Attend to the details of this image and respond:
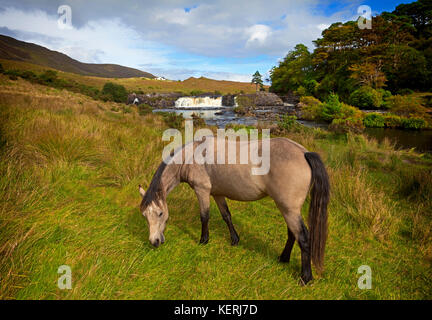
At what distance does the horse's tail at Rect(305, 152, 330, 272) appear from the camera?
8.12 feet

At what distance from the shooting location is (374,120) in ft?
65.6

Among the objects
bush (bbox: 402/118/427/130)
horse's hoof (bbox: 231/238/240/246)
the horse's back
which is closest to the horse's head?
the horse's back

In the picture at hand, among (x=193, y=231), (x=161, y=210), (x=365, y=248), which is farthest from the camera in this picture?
(x=193, y=231)

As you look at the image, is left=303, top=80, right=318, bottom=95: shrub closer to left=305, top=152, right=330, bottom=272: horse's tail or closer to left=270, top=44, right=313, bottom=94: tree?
left=270, top=44, right=313, bottom=94: tree

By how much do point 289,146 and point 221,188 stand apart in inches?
45.8

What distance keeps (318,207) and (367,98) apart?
92.6ft


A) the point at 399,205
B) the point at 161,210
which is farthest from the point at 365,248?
the point at 161,210

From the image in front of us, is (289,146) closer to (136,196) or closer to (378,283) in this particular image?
(378,283)

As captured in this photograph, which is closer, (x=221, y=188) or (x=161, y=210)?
(x=161, y=210)

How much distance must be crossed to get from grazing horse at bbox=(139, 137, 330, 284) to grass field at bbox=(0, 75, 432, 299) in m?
0.44

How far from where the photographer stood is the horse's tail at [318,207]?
8.12ft

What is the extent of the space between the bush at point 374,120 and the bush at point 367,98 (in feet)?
14.4

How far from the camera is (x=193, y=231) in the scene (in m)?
3.88
